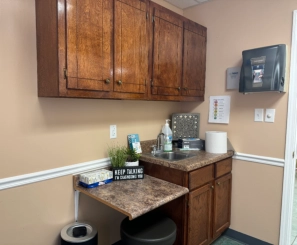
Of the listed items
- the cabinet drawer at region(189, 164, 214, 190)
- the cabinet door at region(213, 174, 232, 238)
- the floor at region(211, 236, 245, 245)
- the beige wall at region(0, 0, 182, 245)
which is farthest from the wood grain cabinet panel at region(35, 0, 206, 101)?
the floor at region(211, 236, 245, 245)

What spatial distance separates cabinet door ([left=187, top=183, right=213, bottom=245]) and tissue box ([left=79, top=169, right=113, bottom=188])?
2.19 feet

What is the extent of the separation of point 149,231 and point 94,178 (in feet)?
1.79

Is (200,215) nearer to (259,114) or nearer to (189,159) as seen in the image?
(189,159)

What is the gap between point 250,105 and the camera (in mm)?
2195

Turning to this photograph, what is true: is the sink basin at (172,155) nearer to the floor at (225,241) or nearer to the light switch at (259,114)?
the light switch at (259,114)

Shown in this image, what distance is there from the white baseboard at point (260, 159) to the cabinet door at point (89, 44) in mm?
1488

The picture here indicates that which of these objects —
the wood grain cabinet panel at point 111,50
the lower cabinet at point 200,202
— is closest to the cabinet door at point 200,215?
the lower cabinet at point 200,202

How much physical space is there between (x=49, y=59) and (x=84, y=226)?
122 centimetres

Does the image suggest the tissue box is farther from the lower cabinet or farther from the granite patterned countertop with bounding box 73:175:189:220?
the lower cabinet

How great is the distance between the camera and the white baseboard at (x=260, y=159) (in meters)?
2.04

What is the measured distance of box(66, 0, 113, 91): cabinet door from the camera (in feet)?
4.53

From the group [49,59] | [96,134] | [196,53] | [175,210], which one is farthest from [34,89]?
[196,53]

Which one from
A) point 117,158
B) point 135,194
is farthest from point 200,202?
point 117,158

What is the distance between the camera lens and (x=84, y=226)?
1702mm
